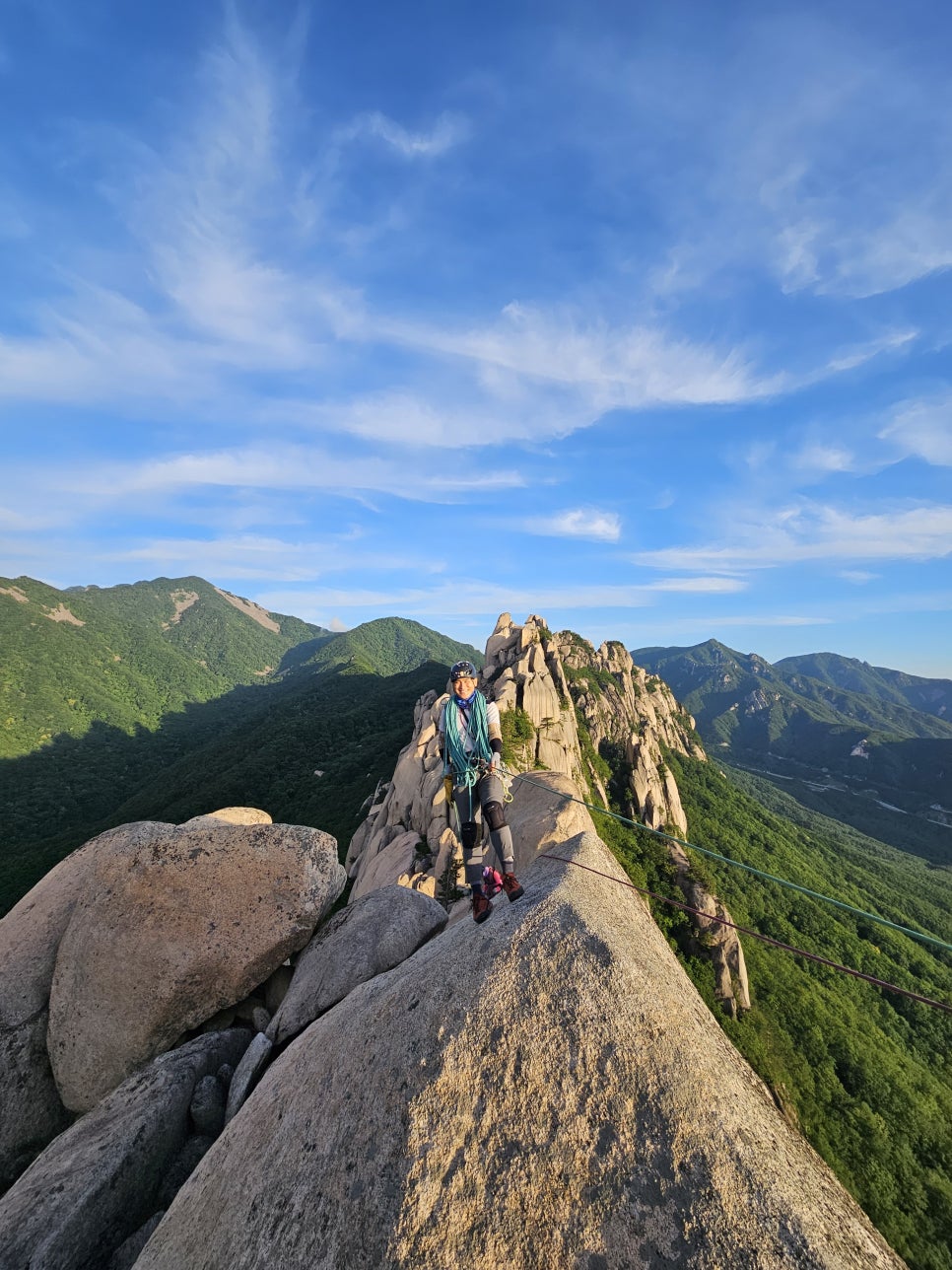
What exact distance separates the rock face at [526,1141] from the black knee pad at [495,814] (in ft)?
5.33

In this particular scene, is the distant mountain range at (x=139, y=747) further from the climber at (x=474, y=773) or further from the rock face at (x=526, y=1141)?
the rock face at (x=526, y=1141)

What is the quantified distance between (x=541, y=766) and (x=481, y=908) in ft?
131

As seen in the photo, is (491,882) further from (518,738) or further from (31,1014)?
(518,738)

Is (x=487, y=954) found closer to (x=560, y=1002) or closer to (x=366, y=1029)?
(x=560, y=1002)

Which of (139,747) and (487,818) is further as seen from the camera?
(139,747)

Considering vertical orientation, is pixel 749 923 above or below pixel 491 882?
below

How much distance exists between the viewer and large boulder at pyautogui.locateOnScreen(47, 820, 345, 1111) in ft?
32.5

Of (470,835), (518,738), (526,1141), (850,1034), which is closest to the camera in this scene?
(526,1141)

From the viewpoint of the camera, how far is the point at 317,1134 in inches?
230

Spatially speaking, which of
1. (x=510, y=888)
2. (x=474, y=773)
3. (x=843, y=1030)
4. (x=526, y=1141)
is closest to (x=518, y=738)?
(x=474, y=773)

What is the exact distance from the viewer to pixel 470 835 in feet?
29.6

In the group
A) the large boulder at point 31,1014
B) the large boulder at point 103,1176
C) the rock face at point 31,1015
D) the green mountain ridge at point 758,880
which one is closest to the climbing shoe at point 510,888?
the green mountain ridge at point 758,880

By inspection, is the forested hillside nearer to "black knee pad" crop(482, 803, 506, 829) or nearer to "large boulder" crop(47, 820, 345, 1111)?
"black knee pad" crop(482, 803, 506, 829)

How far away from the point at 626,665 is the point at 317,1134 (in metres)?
111
